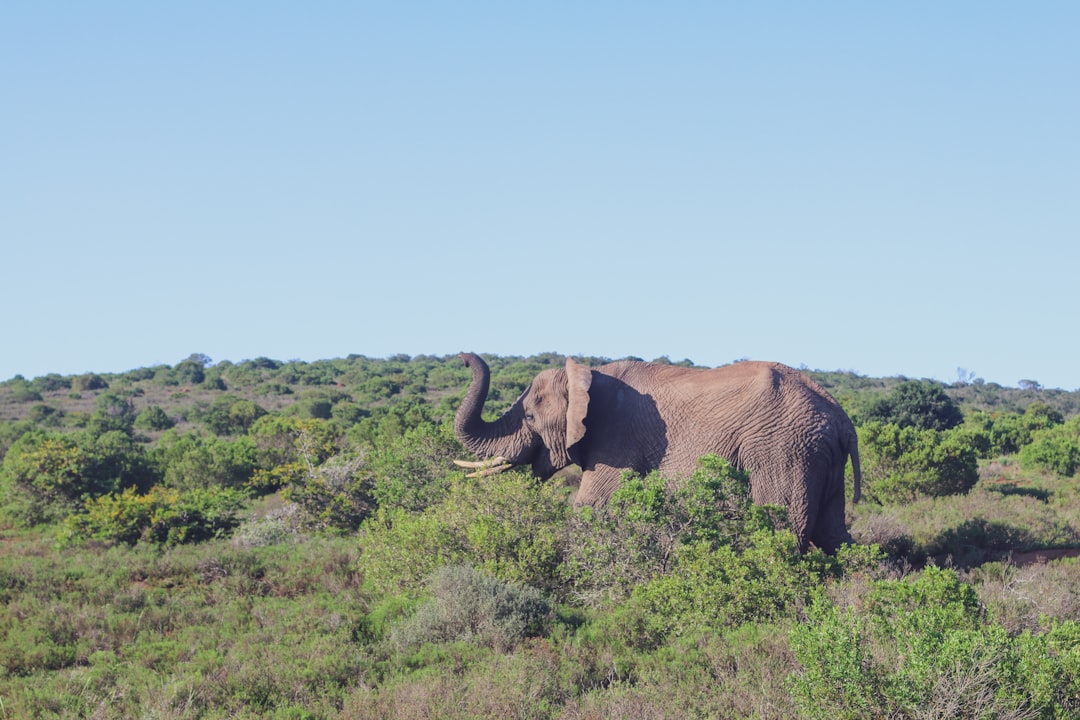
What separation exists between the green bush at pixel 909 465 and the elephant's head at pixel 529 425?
9.63 metres

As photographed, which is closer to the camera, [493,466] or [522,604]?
[522,604]

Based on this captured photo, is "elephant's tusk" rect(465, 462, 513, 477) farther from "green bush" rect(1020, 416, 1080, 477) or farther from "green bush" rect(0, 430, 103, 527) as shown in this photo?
"green bush" rect(1020, 416, 1080, 477)

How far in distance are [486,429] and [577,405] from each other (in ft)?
5.05

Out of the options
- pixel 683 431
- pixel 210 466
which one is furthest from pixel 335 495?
pixel 210 466

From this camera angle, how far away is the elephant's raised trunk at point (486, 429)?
13.1 meters

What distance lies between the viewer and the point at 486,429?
43.5 ft

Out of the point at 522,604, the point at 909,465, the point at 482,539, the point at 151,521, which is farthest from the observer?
the point at 909,465

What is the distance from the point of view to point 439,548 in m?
11.6

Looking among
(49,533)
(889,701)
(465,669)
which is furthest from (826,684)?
(49,533)

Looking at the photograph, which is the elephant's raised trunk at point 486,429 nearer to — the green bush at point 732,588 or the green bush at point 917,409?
the green bush at point 732,588

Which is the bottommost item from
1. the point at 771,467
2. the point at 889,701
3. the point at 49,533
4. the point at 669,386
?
the point at 49,533

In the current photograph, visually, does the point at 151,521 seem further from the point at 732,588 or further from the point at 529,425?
the point at 732,588

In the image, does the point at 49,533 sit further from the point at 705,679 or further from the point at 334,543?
the point at 705,679

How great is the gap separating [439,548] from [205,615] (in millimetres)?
2668
